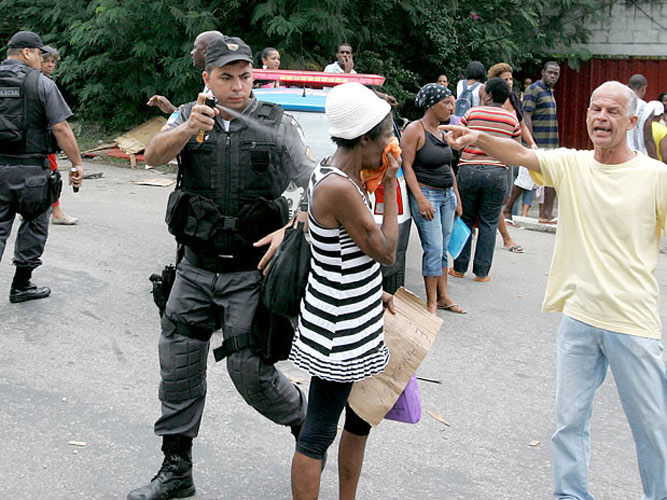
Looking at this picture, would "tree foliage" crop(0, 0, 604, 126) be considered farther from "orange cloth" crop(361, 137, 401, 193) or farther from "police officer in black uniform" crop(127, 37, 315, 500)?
"orange cloth" crop(361, 137, 401, 193)

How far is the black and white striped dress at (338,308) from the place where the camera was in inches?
124

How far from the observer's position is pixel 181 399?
12.5 feet

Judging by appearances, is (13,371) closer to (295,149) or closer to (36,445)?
(36,445)

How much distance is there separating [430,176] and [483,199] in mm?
1182

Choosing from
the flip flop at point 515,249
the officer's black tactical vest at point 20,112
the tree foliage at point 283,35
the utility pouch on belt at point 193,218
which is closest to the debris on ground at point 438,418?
the utility pouch on belt at point 193,218

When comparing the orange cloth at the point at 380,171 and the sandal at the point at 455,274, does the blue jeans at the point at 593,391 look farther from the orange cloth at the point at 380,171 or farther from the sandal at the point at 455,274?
the sandal at the point at 455,274

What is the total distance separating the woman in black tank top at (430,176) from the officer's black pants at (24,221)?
2909mm

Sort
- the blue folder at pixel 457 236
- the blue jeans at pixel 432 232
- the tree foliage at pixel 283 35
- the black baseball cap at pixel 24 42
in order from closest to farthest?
1. the black baseball cap at pixel 24 42
2. the blue jeans at pixel 432 232
3. the blue folder at pixel 457 236
4. the tree foliage at pixel 283 35


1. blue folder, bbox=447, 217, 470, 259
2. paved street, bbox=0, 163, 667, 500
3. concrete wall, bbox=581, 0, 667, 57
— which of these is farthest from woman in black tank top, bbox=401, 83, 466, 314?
concrete wall, bbox=581, 0, 667, 57

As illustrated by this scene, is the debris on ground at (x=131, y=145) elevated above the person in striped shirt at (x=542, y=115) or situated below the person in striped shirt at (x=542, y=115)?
below

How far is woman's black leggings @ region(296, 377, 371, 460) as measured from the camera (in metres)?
3.25

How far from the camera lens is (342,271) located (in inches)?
125

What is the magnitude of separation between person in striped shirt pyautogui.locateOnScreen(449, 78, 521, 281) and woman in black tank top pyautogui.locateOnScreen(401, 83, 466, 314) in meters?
0.73

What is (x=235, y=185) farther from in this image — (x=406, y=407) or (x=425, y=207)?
(x=425, y=207)
